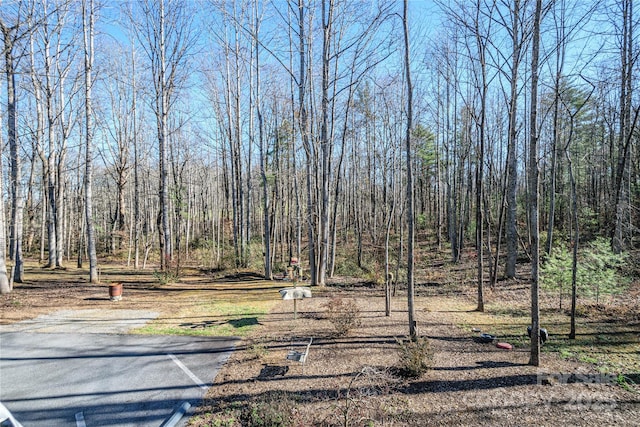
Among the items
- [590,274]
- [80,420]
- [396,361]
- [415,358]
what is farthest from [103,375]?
[590,274]

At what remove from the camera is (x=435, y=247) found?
2097cm

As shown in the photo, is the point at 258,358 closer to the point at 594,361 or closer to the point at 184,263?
the point at 594,361

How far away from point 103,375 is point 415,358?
16.6ft

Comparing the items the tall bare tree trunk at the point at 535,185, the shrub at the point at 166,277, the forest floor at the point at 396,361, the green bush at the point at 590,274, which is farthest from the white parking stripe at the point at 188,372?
the green bush at the point at 590,274

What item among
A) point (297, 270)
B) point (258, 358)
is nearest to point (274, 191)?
point (297, 270)

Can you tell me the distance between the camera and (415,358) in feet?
15.1

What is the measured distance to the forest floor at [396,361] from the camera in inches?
149

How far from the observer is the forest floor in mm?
3781

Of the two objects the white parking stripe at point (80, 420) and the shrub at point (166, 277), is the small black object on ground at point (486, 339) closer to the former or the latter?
the white parking stripe at point (80, 420)

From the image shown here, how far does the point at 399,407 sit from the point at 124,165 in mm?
21815

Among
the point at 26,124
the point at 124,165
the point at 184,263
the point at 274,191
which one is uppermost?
the point at 26,124

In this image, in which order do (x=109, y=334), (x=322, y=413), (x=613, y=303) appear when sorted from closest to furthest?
(x=322, y=413) < (x=109, y=334) < (x=613, y=303)

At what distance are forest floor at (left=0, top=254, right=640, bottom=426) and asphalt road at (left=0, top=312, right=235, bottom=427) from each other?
0.49 meters

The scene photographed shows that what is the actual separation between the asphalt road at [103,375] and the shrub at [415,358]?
3.06 m
